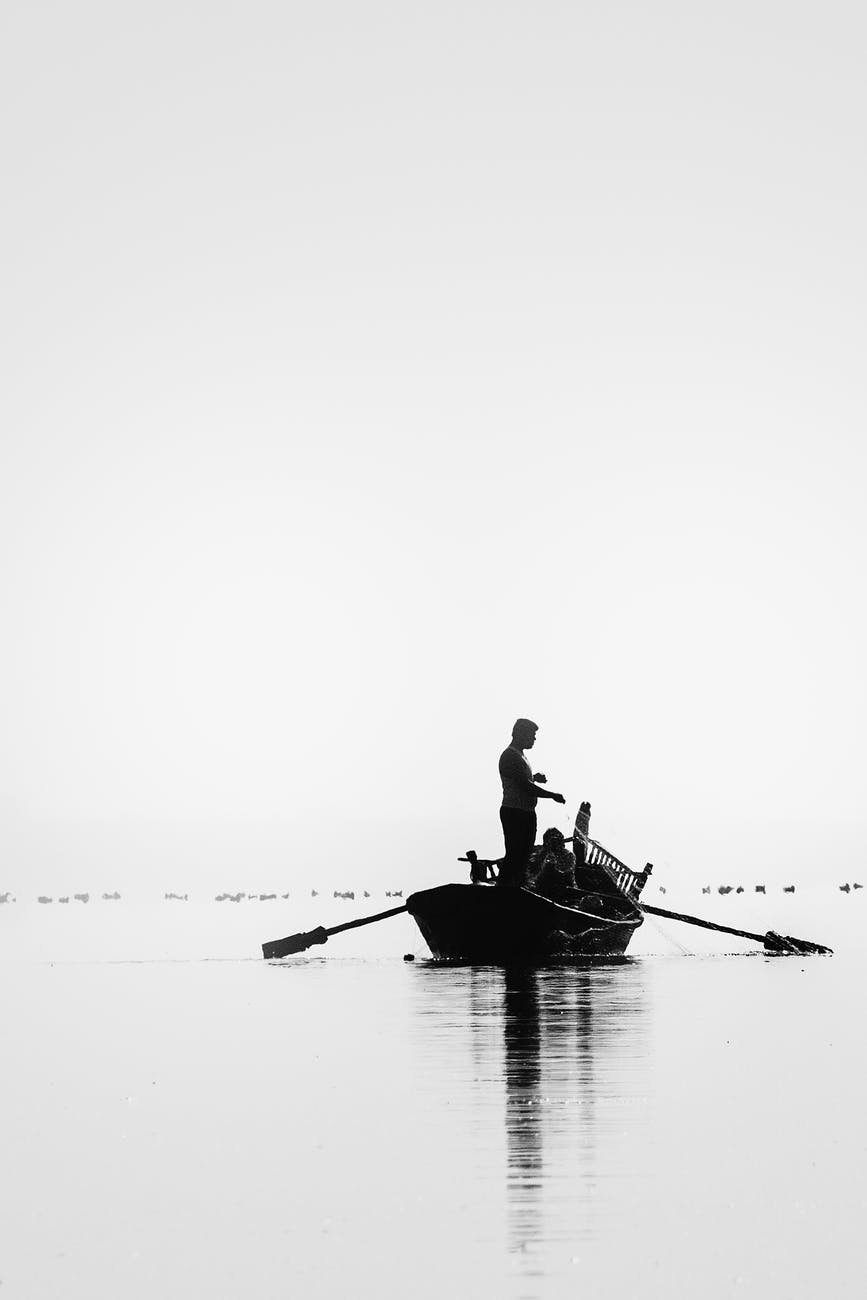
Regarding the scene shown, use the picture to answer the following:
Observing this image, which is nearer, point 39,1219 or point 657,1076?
point 39,1219

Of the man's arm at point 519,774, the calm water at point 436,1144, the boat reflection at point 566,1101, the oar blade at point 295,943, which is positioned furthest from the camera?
the oar blade at point 295,943

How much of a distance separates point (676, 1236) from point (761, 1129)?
3.53 metres

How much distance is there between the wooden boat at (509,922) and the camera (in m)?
25.5

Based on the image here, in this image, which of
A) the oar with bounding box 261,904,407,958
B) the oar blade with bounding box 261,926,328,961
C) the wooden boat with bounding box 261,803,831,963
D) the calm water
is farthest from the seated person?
the calm water

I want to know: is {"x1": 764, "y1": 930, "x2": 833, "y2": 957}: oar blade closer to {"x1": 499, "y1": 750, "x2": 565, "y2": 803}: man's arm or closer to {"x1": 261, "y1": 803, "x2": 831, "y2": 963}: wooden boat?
{"x1": 261, "y1": 803, "x2": 831, "y2": 963}: wooden boat

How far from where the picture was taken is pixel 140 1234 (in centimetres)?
897

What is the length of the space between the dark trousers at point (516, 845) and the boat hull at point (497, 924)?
470 millimetres

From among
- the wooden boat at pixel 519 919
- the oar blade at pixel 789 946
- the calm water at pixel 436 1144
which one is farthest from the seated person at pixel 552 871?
the calm water at pixel 436 1144

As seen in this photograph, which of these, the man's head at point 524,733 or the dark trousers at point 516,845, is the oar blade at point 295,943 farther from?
the man's head at point 524,733

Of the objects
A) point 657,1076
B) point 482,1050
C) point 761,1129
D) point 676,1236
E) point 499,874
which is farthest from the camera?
point 499,874

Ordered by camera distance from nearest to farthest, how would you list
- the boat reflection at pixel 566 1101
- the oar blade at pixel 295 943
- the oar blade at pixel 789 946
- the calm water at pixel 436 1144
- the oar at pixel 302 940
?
the calm water at pixel 436 1144
the boat reflection at pixel 566 1101
the oar at pixel 302 940
the oar blade at pixel 295 943
the oar blade at pixel 789 946

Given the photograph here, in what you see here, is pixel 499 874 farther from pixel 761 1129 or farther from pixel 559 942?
pixel 761 1129

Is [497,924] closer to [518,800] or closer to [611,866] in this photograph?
[518,800]

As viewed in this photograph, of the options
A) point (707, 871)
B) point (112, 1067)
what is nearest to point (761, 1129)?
point (112, 1067)
